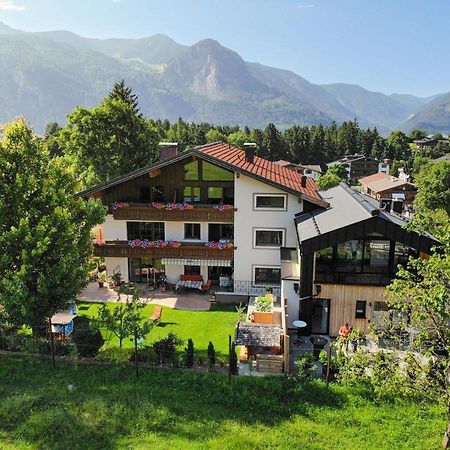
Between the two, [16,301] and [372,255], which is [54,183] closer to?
[16,301]

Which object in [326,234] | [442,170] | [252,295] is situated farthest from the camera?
[442,170]

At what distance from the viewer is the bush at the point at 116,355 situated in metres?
18.4

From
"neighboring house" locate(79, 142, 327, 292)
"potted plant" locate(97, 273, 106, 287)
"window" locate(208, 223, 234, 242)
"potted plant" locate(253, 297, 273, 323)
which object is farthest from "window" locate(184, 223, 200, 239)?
"potted plant" locate(253, 297, 273, 323)

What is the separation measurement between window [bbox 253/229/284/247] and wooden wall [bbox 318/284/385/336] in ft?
22.5

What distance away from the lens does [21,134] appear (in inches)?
723

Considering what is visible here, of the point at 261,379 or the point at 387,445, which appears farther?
the point at 261,379

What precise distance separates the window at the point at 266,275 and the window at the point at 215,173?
21.1ft

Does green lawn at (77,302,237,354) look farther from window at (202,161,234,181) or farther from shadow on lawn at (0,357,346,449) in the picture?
window at (202,161,234,181)

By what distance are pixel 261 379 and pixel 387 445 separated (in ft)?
17.0

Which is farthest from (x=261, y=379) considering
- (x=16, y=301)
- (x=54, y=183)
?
(x=54, y=183)

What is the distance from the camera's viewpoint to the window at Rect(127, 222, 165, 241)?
30.5 meters

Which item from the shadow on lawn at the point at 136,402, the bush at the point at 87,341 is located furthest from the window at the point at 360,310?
the bush at the point at 87,341

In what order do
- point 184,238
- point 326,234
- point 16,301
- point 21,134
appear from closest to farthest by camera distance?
point 16,301, point 21,134, point 326,234, point 184,238

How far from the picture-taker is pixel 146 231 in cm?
3055
